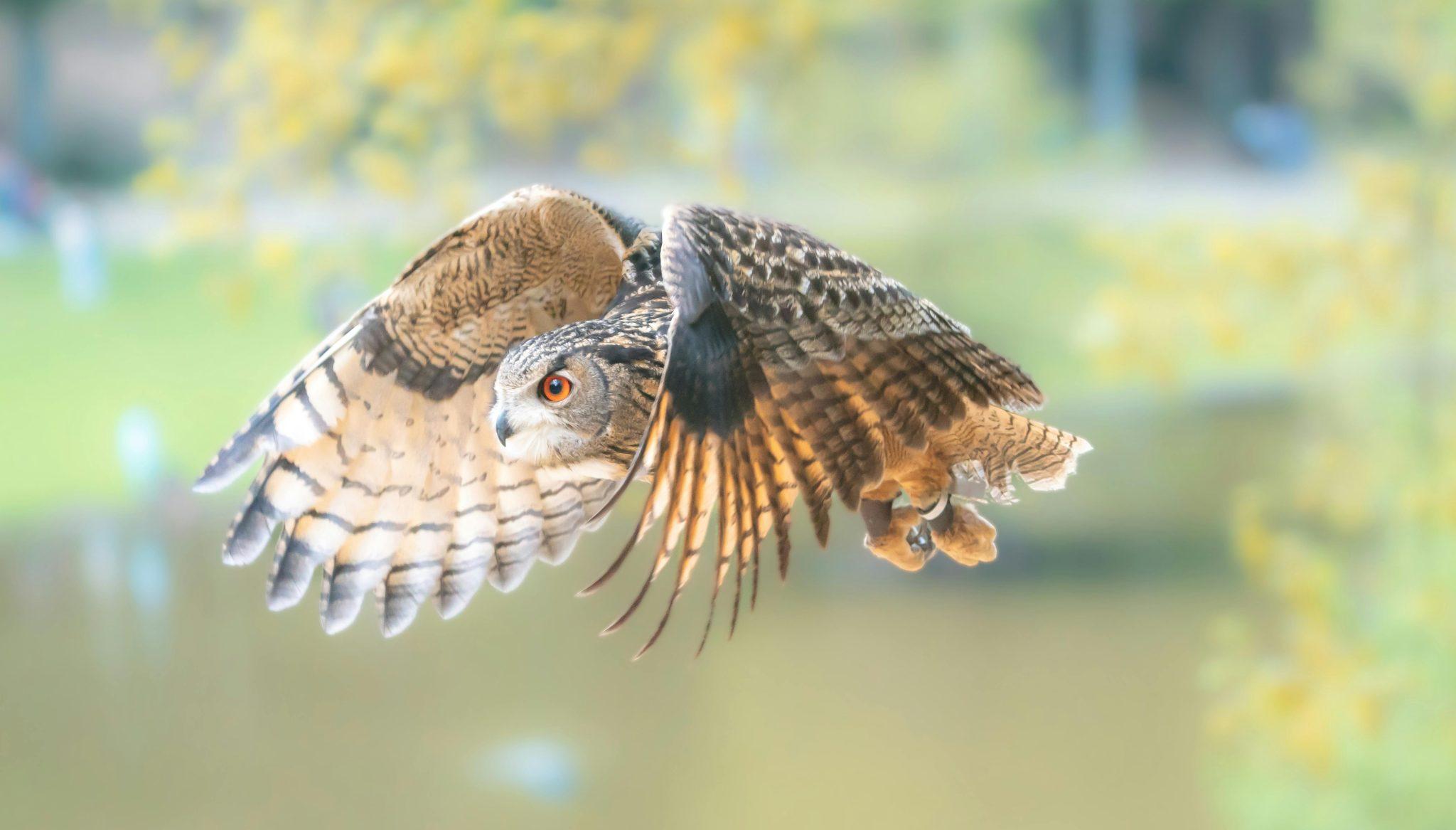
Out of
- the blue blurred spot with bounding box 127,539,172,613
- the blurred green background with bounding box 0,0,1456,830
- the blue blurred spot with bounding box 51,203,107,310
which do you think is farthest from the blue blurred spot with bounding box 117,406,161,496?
the blue blurred spot with bounding box 51,203,107,310

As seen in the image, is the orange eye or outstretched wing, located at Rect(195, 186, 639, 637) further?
outstretched wing, located at Rect(195, 186, 639, 637)

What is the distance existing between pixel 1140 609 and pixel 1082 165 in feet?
3.88

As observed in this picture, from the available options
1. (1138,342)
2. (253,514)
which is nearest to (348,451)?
(253,514)

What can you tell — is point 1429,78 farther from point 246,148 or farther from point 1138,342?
point 246,148

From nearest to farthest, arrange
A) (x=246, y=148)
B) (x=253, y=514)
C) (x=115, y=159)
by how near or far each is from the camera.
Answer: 1. (x=253, y=514)
2. (x=246, y=148)
3. (x=115, y=159)

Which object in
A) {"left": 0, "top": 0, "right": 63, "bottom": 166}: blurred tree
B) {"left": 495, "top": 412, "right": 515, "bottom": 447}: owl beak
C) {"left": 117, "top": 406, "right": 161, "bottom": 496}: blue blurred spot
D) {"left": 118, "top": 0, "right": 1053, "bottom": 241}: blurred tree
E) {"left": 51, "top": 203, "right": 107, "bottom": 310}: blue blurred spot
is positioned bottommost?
{"left": 495, "top": 412, "right": 515, "bottom": 447}: owl beak

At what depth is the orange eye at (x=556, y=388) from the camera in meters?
1.03

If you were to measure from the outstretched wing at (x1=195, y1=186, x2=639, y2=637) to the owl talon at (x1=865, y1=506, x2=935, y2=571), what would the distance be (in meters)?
0.30

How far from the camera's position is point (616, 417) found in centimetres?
105

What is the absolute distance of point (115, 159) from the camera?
338 cm

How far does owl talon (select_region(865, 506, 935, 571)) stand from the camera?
1.16m

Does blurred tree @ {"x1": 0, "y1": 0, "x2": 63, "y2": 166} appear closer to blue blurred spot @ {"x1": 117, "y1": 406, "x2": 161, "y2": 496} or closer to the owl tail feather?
blue blurred spot @ {"x1": 117, "y1": 406, "x2": 161, "y2": 496}

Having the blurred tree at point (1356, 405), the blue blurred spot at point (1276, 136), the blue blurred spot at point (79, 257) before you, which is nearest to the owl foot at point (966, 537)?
the blurred tree at point (1356, 405)

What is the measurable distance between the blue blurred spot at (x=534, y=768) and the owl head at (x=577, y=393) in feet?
8.74
